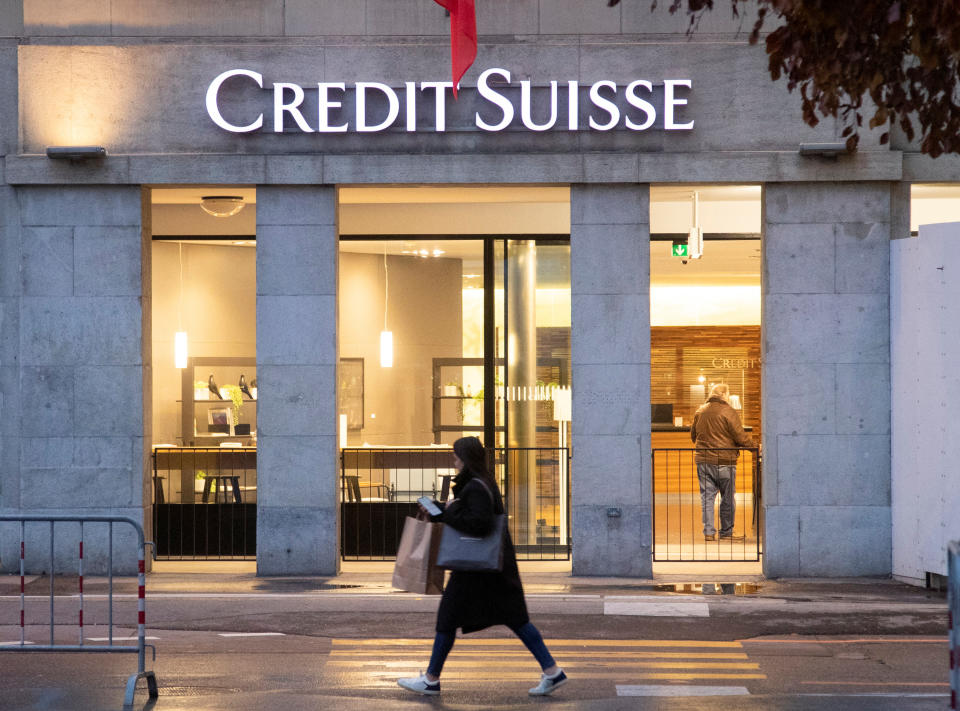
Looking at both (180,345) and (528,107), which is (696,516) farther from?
(180,345)

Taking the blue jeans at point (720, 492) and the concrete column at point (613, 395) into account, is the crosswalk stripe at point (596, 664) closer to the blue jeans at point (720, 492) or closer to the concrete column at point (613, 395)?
the concrete column at point (613, 395)

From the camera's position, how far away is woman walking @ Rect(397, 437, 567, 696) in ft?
26.3

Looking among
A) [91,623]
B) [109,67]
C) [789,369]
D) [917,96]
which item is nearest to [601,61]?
[789,369]

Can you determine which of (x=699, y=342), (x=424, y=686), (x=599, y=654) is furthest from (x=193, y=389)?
(x=699, y=342)

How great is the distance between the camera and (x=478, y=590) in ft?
26.6

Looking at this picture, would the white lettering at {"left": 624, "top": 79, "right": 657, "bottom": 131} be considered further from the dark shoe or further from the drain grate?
the drain grate

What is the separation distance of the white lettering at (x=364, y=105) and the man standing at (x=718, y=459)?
588 centimetres

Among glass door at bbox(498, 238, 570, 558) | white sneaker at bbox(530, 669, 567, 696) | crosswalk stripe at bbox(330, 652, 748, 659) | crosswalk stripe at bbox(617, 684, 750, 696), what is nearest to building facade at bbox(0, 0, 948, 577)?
glass door at bbox(498, 238, 570, 558)

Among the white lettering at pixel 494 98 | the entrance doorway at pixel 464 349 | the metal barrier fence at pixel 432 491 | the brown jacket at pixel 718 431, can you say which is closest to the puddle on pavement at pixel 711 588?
the metal barrier fence at pixel 432 491

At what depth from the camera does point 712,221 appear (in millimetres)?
15617

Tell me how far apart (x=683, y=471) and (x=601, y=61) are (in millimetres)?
7348

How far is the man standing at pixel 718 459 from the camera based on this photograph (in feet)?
52.9

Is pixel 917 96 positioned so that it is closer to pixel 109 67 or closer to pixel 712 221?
Result: pixel 712 221

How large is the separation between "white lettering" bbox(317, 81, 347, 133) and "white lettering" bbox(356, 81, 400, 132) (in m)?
0.19
